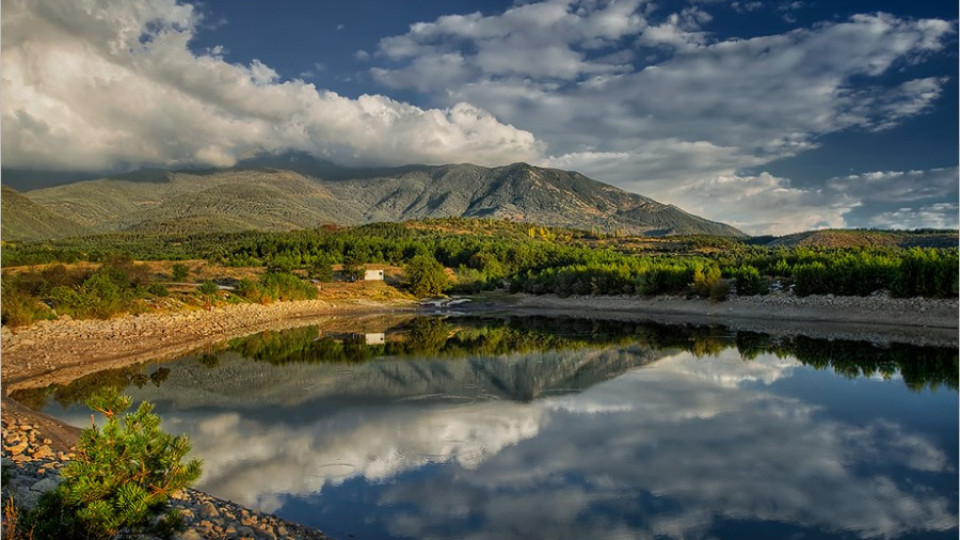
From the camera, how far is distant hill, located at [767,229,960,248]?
100m

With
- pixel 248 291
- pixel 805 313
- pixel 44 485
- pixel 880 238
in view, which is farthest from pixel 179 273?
pixel 880 238

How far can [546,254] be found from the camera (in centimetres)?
9394

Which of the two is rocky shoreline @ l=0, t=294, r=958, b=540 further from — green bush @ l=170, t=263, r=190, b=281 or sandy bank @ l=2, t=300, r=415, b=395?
green bush @ l=170, t=263, r=190, b=281

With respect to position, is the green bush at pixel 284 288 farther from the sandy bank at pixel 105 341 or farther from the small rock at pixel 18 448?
the small rock at pixel 18 448

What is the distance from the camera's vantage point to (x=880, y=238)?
358 feet

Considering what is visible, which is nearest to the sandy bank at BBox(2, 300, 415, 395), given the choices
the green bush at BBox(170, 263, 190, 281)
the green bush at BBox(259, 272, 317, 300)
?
the green bush at BBox(259, 272, 317, 300)

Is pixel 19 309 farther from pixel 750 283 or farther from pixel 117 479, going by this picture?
pixel 750 283

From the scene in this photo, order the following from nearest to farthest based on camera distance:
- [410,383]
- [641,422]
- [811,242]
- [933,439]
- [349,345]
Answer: [933,439]
[641,422]
[410,383]
[349,345]
[811,242]

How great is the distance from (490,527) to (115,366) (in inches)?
890

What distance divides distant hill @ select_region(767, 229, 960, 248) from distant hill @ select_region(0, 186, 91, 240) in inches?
7039

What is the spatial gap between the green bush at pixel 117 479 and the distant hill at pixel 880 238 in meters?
112

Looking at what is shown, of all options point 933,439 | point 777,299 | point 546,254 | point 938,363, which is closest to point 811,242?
point 546,254

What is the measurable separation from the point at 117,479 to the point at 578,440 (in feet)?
34.4

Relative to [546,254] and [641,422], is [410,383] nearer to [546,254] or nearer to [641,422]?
[641,422]
